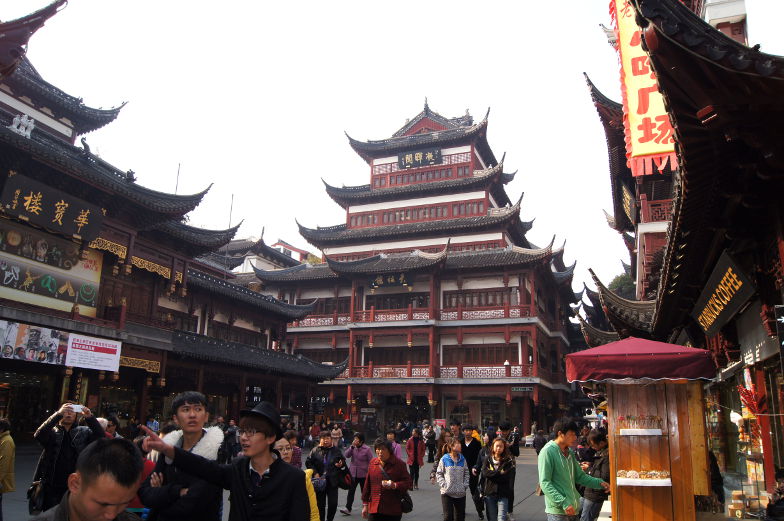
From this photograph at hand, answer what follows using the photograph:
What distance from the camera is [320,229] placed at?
43312 millimetres

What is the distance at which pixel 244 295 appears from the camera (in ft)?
97.7

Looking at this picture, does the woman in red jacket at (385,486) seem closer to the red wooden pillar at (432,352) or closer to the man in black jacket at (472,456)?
the man in black jacket at (472,456)

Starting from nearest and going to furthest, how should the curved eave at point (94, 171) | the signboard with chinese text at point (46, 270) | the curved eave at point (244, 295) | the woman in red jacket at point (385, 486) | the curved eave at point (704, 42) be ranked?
the curved eave at point (704, 42), the woman in red jacket at point (385, 486), the curved eave at point (94, 171), the signboard with chinese text at point (46, 270), the curved eave at point (244, 295)

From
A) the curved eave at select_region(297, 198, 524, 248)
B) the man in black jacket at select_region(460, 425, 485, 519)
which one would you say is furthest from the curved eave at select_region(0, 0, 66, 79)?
the curved eave at select_region(297, 198, 524, 248)

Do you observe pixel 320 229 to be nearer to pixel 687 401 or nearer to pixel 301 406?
pixel 301 406

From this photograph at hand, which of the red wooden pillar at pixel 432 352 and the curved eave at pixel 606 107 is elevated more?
the curved eave at pixel 606 107

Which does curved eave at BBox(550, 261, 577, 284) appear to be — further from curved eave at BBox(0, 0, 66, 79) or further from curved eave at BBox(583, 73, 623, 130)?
curved eave at BBox(0, 0, 66, 79)

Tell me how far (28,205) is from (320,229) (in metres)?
27.5

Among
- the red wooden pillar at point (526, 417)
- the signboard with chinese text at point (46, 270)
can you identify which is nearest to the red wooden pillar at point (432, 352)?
the red wooden pillar at point (526, 417)

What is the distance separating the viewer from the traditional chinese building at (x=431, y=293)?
3362 centimetres

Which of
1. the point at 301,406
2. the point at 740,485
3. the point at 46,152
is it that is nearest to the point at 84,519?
the point at 740,485

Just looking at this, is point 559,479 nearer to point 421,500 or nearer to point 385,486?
point 385,486

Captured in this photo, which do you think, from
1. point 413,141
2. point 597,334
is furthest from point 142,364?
point 413,141

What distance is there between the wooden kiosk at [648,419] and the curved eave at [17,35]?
8265mm
